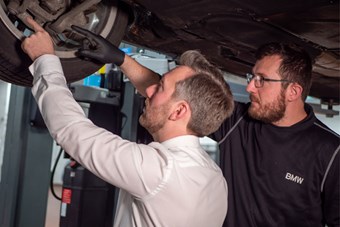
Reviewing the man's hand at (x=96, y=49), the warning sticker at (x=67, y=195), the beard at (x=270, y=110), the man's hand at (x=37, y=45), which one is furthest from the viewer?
the warning sticker at (x=67, y=195)

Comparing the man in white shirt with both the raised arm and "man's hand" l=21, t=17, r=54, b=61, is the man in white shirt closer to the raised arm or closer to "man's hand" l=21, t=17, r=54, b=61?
"man's hand" l=21, t=17, r=54, b=61

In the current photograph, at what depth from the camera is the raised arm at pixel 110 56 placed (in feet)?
3.68

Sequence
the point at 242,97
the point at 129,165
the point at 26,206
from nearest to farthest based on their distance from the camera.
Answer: the point at 129,165, the point at 26,206, the point at 242,97

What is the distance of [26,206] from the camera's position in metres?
1.78

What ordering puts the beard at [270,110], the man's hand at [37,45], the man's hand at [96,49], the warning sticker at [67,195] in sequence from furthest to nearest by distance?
the warning sticker at [67,195]
the beard at [270,110]
the man's hand at [96,49]
the man's hand at [37,45]

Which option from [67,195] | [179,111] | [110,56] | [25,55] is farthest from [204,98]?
[67,195]

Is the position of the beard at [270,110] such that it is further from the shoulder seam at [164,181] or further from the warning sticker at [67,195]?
the warning sticker at [67,195]

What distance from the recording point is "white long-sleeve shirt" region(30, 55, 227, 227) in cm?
85

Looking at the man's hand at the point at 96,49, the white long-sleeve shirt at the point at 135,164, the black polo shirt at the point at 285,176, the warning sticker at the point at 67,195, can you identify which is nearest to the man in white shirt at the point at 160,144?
the white long-sleeve shirt at the point at 135,164

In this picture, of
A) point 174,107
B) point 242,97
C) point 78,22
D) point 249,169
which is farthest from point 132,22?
point 242,97

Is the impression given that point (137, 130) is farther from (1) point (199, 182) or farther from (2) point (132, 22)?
(1) point (199, 182)

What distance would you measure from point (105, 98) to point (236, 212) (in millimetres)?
1031

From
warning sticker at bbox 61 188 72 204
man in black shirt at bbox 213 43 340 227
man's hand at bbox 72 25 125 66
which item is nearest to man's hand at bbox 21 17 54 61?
man's hand at bbox 72 25 125 66

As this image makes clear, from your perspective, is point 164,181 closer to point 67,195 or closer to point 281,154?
point 281,154
